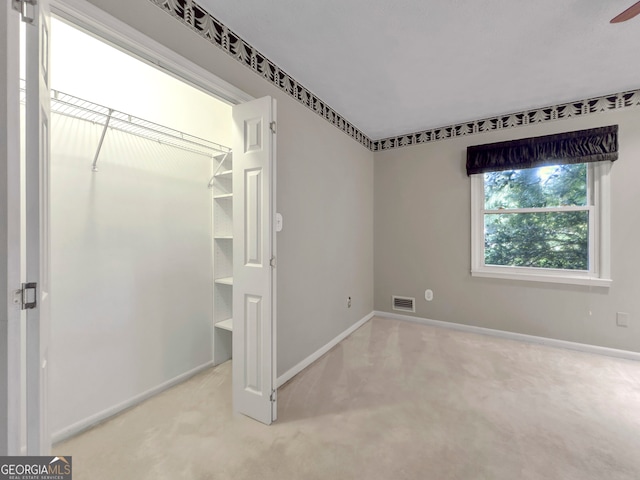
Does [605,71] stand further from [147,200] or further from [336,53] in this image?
[147,200]

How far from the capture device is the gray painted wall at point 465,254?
2.58 meters

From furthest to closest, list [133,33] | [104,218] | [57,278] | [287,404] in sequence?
[287,404]
[104,218]
[57,278]
[133,33]

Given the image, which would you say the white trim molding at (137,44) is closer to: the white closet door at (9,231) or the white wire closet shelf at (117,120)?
the white wire closet shelf at (117,120)

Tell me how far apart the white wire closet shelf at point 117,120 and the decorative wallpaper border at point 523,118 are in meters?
2.42

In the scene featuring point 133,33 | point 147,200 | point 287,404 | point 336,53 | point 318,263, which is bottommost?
point 287,404

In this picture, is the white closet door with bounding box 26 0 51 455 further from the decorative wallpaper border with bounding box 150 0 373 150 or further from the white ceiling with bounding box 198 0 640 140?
the white ceiling with bounding box 198 0 640 140

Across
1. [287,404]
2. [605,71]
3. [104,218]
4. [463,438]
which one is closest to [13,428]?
[104,218]

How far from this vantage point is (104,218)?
178 centimetres

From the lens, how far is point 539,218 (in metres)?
2.99

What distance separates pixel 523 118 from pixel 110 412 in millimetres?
4573

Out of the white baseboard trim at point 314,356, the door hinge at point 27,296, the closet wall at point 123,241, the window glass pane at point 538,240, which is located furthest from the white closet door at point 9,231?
the window glass pane at point 538,240

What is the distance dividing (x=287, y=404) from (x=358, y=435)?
0.57 meters

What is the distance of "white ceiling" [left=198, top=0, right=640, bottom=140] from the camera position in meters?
1.59

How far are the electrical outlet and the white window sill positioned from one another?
0.28m
